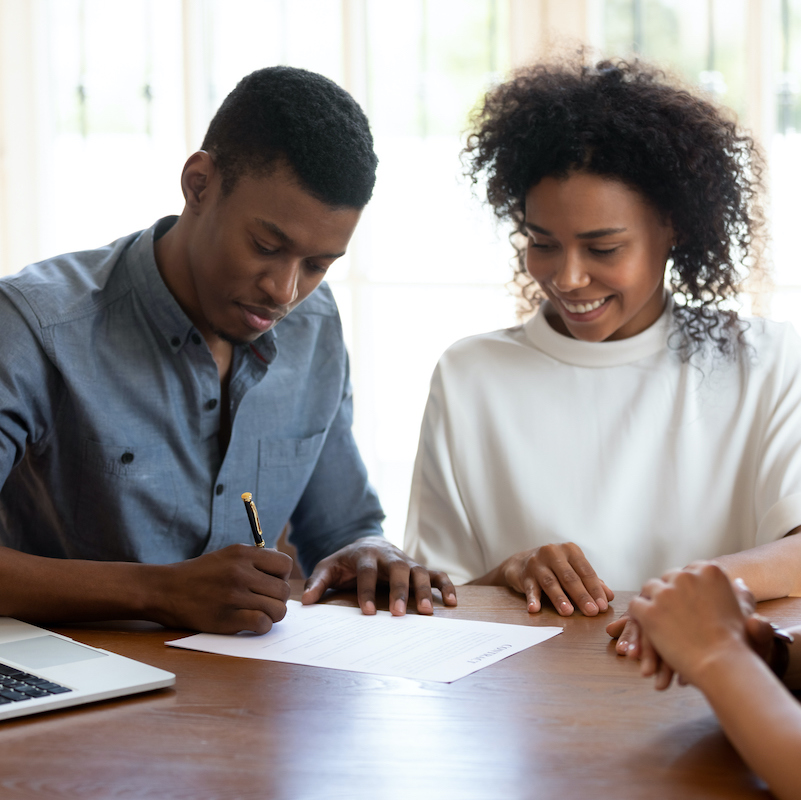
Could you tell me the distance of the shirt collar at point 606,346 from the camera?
1.77m

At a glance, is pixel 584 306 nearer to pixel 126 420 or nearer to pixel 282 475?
pixel 282 475

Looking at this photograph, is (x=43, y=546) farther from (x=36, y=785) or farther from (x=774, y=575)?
(x=774, y=575)

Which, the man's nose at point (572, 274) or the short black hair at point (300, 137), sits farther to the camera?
the man's nose at point (572, 274)

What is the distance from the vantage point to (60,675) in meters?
0.90

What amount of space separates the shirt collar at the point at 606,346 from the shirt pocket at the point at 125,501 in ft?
2.57

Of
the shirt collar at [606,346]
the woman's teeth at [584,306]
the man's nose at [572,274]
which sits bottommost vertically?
the shirt collar at [606,346]

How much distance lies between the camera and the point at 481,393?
1805 millimetres

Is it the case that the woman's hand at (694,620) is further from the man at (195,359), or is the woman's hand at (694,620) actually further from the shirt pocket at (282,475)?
the shirt pocket at (282,475)

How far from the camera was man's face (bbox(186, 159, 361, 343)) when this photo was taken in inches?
53.5

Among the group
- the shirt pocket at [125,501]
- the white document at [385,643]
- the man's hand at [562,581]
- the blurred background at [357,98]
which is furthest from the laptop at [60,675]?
the blurred background at [357,98]

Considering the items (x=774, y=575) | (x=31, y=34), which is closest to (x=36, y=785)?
(x=774, y=575)

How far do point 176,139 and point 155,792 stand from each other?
306cm

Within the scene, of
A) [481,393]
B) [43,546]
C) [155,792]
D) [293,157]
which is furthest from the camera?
[481,393]

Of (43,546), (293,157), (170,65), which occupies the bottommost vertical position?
(43,546)
